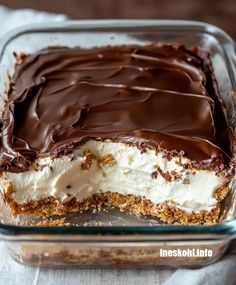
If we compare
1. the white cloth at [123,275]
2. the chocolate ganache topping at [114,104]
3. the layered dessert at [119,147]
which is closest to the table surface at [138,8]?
the chocolate ganache topping at [114,104]

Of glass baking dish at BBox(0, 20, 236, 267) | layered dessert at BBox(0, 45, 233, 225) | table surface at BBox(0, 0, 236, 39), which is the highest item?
table surface at BBox(0, 0, 236, 39)

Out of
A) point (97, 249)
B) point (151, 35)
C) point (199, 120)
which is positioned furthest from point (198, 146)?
point (151, 35)

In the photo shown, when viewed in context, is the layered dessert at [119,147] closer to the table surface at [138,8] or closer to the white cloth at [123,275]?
the white cloth at [123,275]

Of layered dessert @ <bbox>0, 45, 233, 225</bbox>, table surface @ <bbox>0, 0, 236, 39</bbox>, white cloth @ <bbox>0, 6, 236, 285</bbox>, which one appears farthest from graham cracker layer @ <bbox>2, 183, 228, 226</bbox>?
table surface @ <bbox>0, 0, 236, 39</bbox>

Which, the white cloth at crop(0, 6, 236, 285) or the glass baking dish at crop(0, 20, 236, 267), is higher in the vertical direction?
the glass baking dish at crop(0, 20, 236, 267)

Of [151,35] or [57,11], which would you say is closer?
A: [151,35]

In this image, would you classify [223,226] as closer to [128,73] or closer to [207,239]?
[207,239]

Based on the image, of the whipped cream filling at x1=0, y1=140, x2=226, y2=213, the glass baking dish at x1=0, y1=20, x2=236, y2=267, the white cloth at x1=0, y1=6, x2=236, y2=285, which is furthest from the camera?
the whipped cream filling at x1=0, y1=140, x2=226, y2=213

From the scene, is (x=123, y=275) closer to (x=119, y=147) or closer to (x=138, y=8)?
(x=119, y=147)

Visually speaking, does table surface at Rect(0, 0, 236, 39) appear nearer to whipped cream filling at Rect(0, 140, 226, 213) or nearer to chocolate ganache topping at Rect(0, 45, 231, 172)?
chocolate ganache topping at Rect(0, 45, 231, 172)
